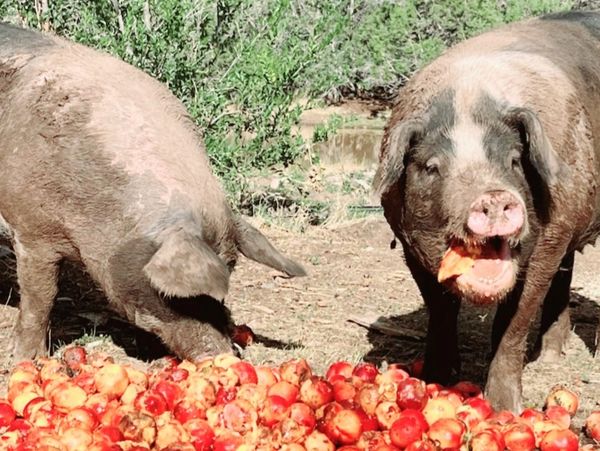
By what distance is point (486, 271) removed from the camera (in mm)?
3904

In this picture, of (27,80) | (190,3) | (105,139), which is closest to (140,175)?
(105,139)

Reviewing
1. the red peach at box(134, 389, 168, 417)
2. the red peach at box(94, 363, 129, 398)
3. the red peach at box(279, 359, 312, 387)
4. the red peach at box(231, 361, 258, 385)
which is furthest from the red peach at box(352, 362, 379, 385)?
the red peach at box(94, 363, 129, 398)

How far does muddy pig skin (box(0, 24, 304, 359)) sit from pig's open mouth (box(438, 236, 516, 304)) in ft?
3.95

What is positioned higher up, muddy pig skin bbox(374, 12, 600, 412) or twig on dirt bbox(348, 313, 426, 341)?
muddy pig skin bbox(374, 12, 600, 412)

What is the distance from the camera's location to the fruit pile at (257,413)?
152 inches

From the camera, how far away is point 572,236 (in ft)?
15.6

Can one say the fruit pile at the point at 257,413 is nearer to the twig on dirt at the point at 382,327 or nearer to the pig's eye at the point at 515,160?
the pig's eye at the point at 515,160

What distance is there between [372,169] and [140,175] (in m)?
7.49

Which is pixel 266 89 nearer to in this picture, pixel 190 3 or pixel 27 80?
pixel 190 3

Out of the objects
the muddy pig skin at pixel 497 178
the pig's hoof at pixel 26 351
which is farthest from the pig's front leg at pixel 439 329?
the pig's hoof at pixel 26 351

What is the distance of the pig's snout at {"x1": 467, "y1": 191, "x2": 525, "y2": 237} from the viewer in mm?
3709

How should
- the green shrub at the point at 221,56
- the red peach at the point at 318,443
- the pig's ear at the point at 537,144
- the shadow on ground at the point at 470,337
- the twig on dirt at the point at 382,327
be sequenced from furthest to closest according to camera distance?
1. the green shrub at the point at 221,56
2. the twig on dirt at the point at 382,327
3. the shadow on ground at the point at 470,337
4. the pig's ear at the point at 537,144
5. the red peach at the point at 318,443

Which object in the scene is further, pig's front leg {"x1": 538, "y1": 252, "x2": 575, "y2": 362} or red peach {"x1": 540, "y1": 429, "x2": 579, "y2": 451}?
pig's front leg {"x1": 538, "y1": 252, "x2": 575, "y2": 362}

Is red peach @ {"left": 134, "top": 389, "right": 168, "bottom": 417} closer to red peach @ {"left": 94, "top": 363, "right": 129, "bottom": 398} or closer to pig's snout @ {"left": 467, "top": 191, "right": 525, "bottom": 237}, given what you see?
red peach @ {"left": 94, "top": 363, "right": 129, "bottom": 398}
